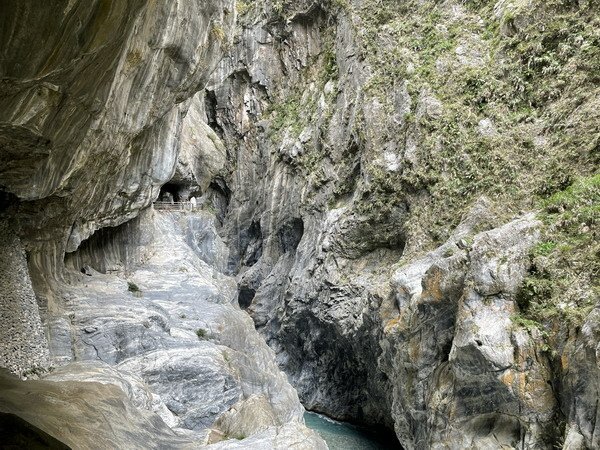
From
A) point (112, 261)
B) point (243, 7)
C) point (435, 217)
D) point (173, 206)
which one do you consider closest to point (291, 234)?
point (173, 206)

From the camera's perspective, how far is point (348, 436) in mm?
26469

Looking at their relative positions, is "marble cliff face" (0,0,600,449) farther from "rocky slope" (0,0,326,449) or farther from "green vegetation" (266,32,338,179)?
"green vegetation" (266,32,338,179)

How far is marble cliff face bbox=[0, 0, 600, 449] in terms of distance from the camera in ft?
41.2

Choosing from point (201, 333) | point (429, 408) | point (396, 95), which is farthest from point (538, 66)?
point (201, 333)

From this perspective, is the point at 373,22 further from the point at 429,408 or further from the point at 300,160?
the point at 429,408

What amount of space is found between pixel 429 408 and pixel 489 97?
14802mm

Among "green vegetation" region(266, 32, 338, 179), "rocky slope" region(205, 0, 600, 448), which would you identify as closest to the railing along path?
"rocky slope" region(205, 0, 600, 448)

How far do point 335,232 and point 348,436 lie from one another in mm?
11123

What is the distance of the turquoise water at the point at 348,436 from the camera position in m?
25.0

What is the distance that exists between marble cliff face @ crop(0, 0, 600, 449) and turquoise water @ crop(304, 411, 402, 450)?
2.93 feet

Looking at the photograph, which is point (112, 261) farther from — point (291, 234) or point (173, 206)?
point (291, 234)

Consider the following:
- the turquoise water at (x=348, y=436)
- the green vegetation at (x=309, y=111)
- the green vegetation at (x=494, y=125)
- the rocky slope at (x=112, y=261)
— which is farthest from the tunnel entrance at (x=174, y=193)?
the turquoise water at (x=348, y=436)

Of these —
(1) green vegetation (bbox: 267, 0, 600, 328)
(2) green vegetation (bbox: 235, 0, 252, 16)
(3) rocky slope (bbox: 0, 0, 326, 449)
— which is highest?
(2) green vegetation (bbox: 235, 0, 252, 16)

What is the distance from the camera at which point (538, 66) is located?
22.5 meters
